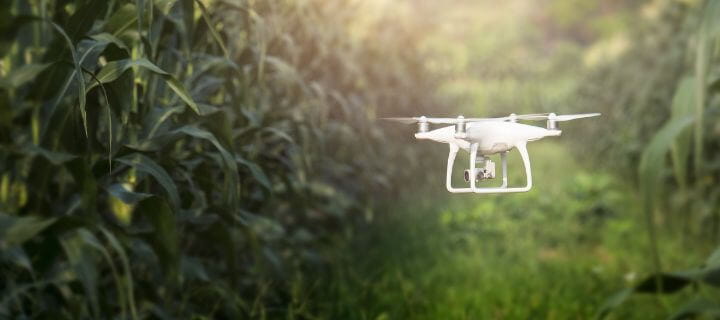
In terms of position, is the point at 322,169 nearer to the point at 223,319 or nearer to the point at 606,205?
the point at 223,319

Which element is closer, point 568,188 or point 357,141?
point 357,141

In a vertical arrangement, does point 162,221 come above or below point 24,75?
below

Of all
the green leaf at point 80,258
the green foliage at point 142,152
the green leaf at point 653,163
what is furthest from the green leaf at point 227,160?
the green leaf at point 653,163

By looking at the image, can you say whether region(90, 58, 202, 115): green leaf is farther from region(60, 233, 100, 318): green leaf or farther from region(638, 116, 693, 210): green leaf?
region(638, 116, 693, 210): green leaf

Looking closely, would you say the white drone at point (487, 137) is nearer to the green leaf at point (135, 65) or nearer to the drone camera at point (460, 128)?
the drone camera at point (460, 128)

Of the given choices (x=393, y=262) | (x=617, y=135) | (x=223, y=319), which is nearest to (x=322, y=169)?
(x=393, y=262)

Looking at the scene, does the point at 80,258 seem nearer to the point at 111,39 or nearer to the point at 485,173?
the point at 111,39

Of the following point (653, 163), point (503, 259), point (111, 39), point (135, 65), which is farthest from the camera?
point (503, 259)

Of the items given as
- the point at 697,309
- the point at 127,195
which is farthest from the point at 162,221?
the point at 697,309
